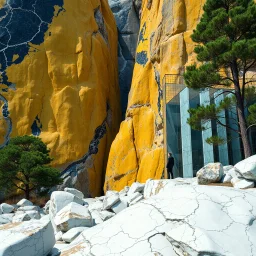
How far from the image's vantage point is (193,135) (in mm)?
12406

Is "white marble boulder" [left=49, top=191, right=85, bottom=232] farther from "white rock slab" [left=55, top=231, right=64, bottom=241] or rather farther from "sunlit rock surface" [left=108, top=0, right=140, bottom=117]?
"sunlit rock surface" [left=108, top=0, right=140, bottom=117]

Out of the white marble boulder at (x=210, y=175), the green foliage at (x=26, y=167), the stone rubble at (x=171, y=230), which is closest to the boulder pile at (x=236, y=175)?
the white marble boulder at (x=210, y=175)

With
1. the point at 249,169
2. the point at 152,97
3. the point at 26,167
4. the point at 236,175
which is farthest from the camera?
the point at 152,97

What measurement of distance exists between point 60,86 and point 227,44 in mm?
12593

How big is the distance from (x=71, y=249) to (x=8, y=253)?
67cm

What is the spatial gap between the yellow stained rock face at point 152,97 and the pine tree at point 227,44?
6.54 m

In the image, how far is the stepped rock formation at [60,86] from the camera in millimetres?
18234

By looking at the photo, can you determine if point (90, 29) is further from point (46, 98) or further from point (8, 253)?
point (8, 253)

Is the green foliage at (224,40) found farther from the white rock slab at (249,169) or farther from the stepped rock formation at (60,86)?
the stepped rock formation at (60,86)

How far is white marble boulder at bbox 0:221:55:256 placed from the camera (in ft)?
11.5

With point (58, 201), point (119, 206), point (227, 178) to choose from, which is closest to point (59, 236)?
point (58, 201)

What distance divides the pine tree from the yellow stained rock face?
6544 mm

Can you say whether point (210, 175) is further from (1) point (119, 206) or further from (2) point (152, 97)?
(2) point (152, 97)

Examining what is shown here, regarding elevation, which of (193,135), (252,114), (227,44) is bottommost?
(193,135)
